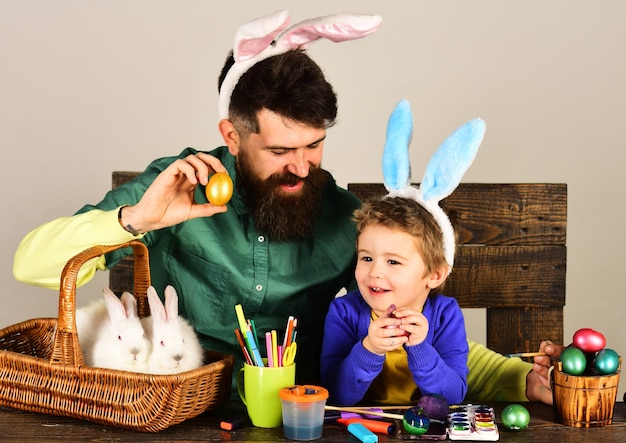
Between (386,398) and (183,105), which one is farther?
(183,105)

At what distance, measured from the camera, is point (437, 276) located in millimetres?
1947

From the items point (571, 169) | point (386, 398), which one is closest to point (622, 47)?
point (571, 169)

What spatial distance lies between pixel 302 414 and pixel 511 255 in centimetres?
98

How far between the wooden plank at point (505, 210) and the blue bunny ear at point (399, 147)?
1.48 ft

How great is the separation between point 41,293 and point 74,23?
0.86 metres

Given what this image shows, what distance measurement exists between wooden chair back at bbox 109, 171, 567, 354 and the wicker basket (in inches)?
26.9

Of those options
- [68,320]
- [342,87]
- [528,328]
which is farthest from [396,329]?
[342,87]

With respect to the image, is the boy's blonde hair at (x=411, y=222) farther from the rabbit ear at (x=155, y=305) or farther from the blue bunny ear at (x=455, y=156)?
the rabbit ear at (x=155, y=305)

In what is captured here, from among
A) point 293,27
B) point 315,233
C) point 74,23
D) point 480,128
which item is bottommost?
point 315,233

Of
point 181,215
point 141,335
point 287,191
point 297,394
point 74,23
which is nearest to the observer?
point 297,394

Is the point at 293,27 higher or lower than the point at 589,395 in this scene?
higher

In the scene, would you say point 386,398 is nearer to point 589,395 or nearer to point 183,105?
point 589,395

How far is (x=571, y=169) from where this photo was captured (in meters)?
3.09

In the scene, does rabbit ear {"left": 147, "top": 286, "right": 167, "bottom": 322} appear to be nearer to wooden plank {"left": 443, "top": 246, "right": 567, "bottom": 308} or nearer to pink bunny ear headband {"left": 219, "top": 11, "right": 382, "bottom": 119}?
pink bunny ear headband {"left": 219, "top": 11, "right": 382, "bottom": 119}
